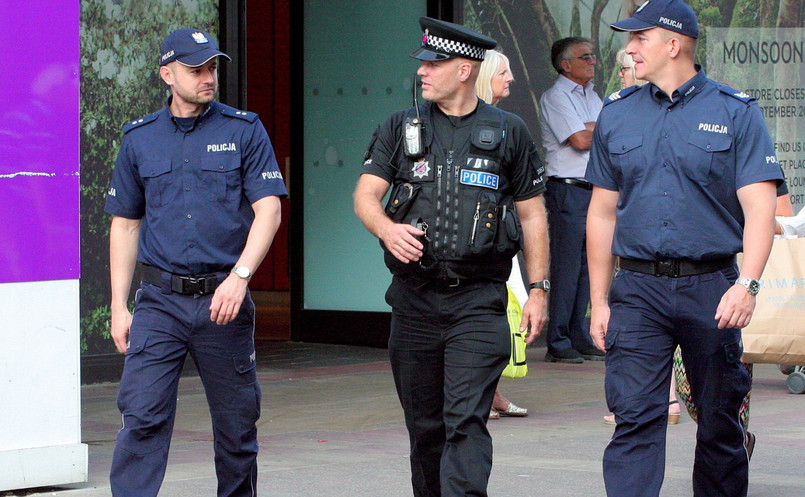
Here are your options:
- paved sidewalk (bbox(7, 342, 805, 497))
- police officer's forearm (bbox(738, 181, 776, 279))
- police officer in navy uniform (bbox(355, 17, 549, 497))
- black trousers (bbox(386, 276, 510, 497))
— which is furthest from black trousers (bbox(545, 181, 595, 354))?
police officer's forearm (bbox(738, 181, 776, 279))

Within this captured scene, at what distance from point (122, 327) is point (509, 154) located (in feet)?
5.41

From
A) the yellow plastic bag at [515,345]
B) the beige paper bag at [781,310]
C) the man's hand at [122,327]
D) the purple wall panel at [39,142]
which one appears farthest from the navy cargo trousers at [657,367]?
the purple wall panel at [39,142]

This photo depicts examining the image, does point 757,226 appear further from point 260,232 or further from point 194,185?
point 194,185

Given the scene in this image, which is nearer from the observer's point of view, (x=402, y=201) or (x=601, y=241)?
(x=402, y=201)

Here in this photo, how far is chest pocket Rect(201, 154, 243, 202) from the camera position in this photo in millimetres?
5555

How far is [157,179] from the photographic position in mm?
5566

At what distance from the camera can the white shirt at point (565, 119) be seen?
11.1 metres

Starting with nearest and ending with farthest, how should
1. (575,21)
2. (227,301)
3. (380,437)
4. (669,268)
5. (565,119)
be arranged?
(227,301) < (669,268) < (380,437) < (565,119) < (575,21)

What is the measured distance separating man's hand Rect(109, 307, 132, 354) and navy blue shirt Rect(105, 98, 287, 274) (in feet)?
0.74

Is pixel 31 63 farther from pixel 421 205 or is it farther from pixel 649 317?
pixel 649 317

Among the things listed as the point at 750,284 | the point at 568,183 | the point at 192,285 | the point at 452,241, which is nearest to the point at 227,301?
the point at 192,285

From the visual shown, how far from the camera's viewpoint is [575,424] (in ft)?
27.6

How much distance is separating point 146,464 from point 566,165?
630 cm

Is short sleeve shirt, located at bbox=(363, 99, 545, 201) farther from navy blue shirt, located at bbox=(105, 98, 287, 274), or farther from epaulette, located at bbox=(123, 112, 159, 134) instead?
epaulette, located at bbox=(123, 112, 159, 134)
